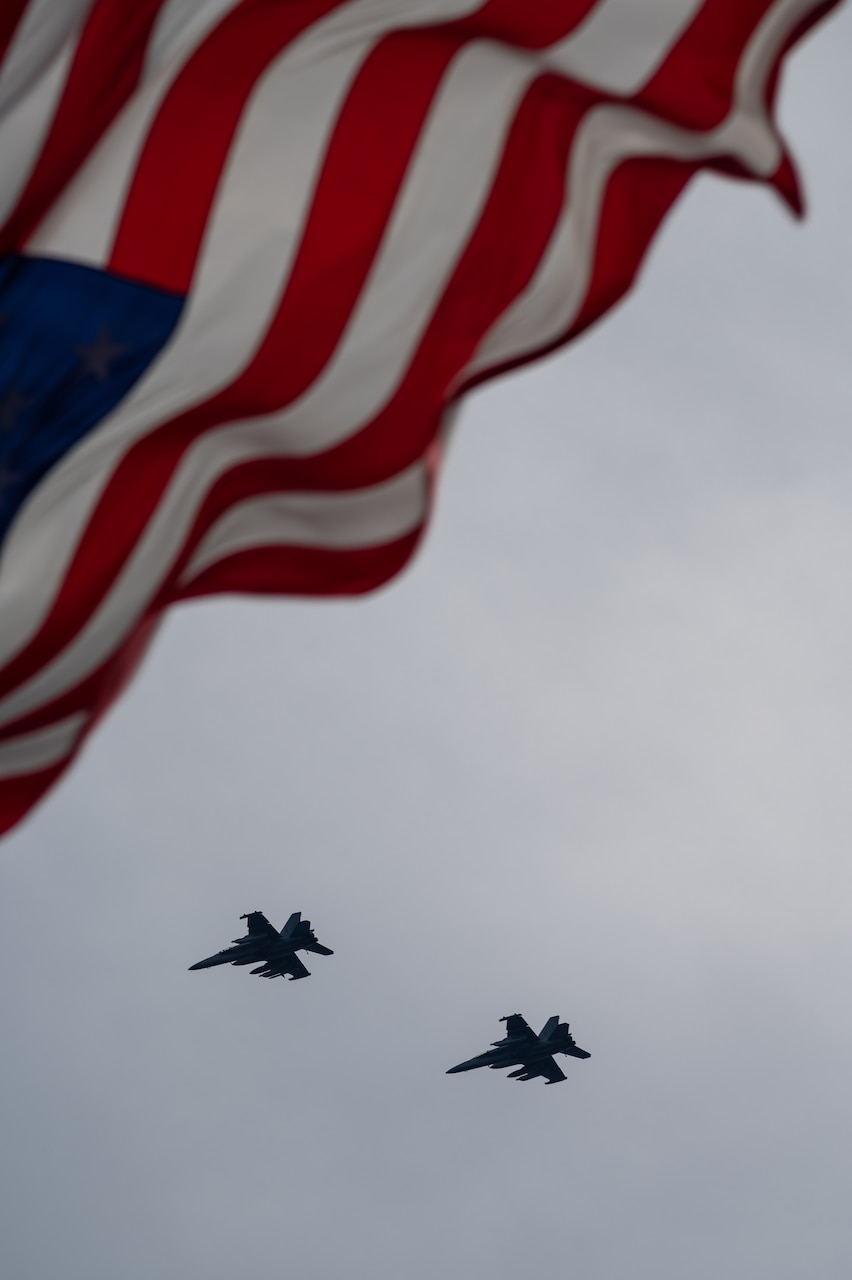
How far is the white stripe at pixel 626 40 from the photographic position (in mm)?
6902

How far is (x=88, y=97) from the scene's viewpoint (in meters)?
6.51

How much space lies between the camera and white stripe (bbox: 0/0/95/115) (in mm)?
6234

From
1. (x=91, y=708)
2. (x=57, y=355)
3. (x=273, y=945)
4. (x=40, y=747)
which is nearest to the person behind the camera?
(x=57, y=355)

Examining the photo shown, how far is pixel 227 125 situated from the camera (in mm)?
6738

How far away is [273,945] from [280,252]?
55503mm

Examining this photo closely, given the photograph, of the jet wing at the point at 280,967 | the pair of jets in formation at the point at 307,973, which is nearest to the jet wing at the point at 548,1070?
the pair of jets in formation at the point at 307,973

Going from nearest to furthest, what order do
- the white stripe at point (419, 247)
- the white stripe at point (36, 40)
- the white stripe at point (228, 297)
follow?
the white stripe at point (36, 40) → the white stripe at point (228, 297) → the white stripe at point (419, 247)

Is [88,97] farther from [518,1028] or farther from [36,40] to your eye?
[518,1028]

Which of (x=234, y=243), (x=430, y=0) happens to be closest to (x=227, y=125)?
(x=234, y=243)

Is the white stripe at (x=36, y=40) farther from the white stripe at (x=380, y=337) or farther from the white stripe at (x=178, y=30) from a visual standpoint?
the white stripe at (x=380, y=337)

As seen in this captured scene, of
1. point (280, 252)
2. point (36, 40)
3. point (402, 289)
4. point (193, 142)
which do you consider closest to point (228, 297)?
point (280, 252)

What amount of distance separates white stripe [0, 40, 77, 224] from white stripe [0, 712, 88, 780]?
1.68 meters

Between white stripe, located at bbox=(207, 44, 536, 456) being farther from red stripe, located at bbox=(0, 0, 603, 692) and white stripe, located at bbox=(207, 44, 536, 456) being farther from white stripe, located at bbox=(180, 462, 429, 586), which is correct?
white stripe, located at bbox=(180, 462, 429, 586)

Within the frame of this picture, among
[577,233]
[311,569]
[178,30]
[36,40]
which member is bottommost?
[311,569]
